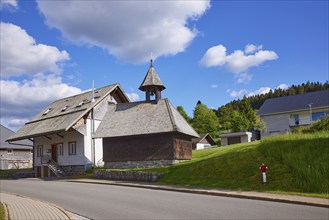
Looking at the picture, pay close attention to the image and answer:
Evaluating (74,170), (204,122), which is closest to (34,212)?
(74,170)

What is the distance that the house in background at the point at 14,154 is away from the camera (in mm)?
51594

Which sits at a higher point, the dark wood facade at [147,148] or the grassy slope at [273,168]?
the dark wood facade at [147,148]

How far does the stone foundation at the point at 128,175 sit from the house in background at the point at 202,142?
3221 cm

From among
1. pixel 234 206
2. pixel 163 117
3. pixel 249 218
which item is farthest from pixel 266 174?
pixel 163 117

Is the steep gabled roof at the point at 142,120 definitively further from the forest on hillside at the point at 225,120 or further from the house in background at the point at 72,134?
the forest on hillside at the point at 225,120

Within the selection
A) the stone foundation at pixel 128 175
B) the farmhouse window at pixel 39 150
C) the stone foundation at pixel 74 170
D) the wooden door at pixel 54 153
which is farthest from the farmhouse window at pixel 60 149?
the stone foundation at pixel 128 175

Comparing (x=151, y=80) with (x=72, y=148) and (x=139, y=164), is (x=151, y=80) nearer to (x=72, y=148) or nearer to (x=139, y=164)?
(x=139, y=164)

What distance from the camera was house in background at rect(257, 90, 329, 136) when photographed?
173ft

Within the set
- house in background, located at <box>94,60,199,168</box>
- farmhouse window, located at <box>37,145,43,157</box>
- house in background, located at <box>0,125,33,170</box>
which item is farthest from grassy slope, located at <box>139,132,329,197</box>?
house in background, located at <box>0,125,33,170</box>

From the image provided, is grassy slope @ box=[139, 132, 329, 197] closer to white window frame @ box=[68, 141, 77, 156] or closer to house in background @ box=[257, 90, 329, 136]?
white window frame @ box=[68, 141, 77, 156]

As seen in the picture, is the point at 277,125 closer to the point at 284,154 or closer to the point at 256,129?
the point at 256,129

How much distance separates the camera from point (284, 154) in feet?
63.6

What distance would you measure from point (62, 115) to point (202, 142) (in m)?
30.9

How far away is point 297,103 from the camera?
56.0 metres
